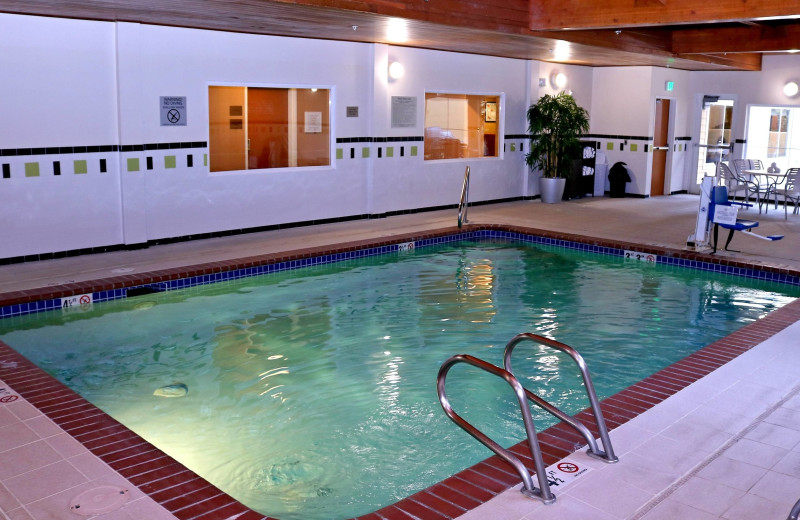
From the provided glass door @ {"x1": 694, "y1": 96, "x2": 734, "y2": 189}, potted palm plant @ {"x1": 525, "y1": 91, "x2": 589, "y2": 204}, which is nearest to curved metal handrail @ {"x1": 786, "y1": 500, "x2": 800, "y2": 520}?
potted palm plant @ {"x1": 525, "y1": 91, "x2": 589, "y2": 204}

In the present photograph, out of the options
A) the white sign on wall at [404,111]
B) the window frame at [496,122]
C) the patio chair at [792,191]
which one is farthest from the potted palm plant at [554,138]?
the patio chair at [792,191]

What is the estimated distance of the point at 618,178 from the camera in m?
14.8

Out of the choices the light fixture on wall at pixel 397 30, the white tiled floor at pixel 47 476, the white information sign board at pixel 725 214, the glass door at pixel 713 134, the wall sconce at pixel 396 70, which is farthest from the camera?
the glass door at pixel 713 134

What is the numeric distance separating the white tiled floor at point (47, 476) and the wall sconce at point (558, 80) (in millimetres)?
11656

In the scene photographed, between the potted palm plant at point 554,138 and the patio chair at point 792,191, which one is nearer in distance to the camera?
the patio chair at point 792,191

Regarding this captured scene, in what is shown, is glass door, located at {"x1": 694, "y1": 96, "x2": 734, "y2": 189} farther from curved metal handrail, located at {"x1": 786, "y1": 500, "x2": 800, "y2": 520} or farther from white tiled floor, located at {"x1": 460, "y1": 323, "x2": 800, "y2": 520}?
curved metal handrail, located at {"x1": 786, "y1": 500, "x2": 800, "y2": 520}

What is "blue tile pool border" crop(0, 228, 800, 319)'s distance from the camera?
7.05m

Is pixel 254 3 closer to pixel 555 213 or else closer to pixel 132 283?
pixel 132 283

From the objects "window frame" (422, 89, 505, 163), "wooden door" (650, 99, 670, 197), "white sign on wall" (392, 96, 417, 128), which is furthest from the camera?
"wooden door" (650, 99, 670, 197)

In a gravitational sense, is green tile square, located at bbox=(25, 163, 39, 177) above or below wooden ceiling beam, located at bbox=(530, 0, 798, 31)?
below

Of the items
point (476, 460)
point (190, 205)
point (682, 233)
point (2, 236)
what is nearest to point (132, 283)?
point (2, 236)

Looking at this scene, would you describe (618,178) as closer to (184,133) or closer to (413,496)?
(184,133)

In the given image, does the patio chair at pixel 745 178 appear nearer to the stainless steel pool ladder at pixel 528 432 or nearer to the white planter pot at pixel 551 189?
the white planter pot at pixel 551 189

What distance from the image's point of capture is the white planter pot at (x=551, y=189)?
44.7 ft
